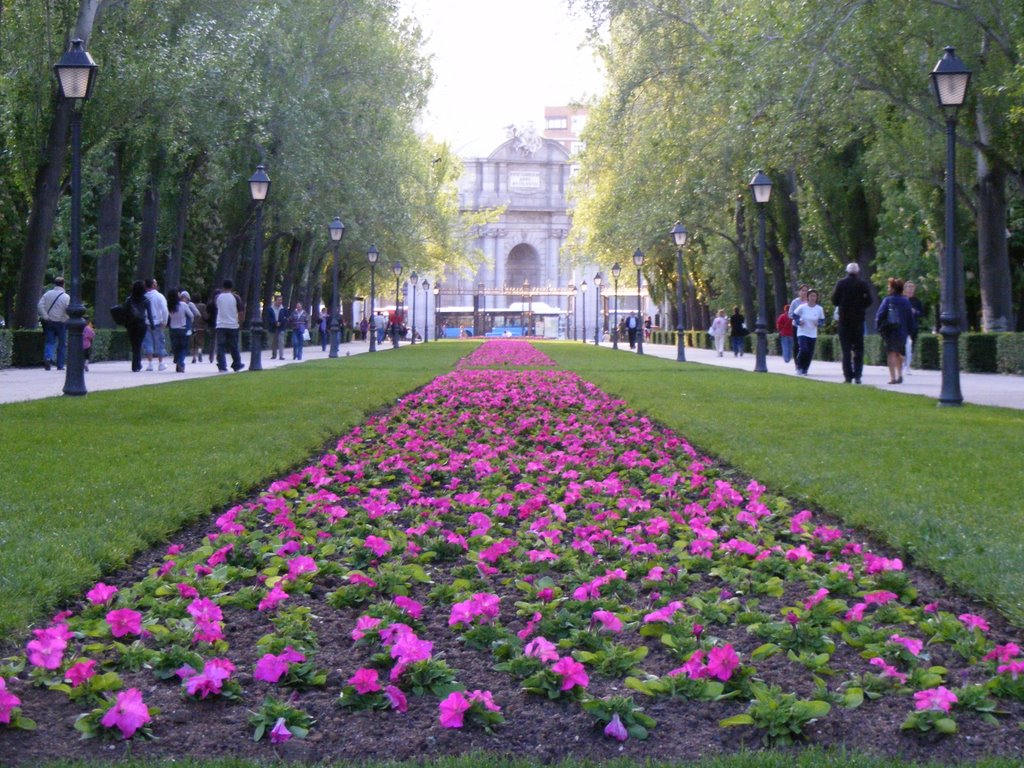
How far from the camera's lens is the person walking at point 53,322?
24609 millimetres

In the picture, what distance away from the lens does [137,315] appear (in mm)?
23312

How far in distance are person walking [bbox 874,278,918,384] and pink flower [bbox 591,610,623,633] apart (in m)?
15.0

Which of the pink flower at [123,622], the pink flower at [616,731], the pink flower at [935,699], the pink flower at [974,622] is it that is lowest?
the pink flower at [616,731]

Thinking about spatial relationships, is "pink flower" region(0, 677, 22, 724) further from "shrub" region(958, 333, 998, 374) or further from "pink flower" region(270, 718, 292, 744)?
"shrub" region(958, 333, 998, 374)

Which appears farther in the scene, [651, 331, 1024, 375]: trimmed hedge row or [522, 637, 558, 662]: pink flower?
[651, 331, 1024, 375]: trimmed hedge row

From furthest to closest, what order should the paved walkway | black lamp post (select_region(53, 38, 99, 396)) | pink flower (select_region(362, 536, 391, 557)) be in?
the paved walkway → black lamp post (select_region(53, 38, 99, 396)) → pink flower (select_region(362, 536, 391, 557))

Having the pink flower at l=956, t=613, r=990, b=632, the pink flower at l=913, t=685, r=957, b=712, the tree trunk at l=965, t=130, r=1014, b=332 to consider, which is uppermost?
the tree trunk at l=965, t=130, r=1014, b=332

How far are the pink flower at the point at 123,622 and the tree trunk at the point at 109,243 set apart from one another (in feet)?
82.5

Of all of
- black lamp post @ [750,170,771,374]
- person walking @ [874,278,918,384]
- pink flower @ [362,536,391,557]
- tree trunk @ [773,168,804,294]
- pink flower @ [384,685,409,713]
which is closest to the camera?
pink flower @ [384,685,409,713]

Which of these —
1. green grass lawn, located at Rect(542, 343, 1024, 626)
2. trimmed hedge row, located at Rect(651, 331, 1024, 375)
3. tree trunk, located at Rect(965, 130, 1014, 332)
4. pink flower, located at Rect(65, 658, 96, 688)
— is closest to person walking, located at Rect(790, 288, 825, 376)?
trimmed hedge row, located at Rect(651, 331, 1024, 375)

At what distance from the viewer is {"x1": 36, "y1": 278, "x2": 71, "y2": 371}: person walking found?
24609mm

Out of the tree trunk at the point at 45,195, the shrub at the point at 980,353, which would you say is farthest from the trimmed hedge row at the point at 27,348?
the shrub at the point at 980,353

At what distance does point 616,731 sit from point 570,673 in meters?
0.37

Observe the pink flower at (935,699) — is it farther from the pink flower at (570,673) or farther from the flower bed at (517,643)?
the pink flower at (570,673)
